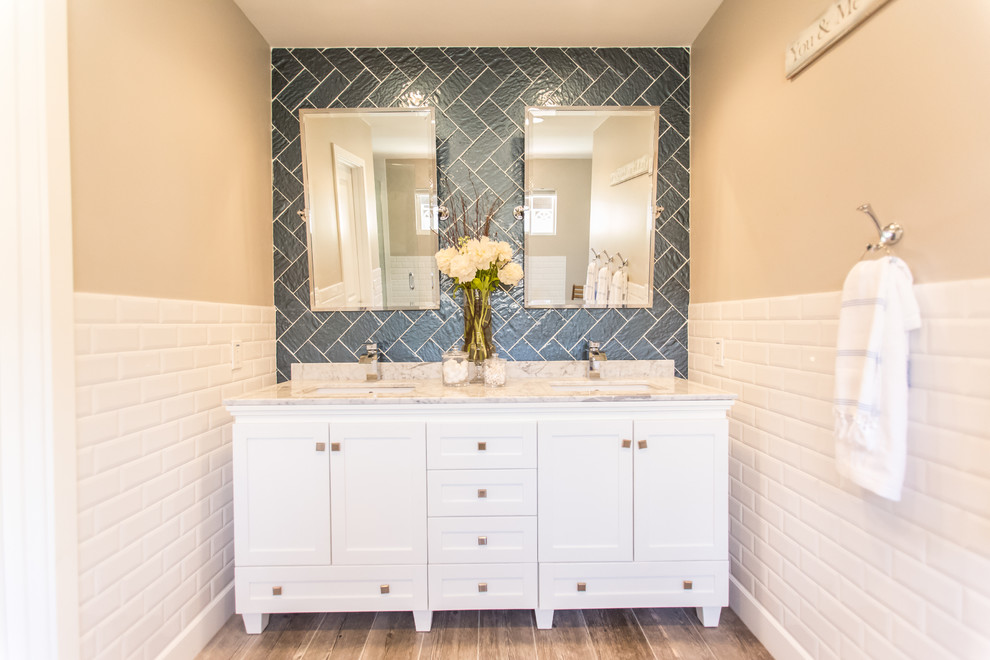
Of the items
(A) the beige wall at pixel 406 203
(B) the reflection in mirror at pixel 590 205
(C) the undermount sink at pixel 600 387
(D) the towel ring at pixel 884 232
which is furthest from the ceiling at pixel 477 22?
(C) the undermount sink at pixel 600 387

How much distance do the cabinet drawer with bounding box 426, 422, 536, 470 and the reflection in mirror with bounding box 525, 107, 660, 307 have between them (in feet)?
2.32

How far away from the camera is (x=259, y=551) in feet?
5.24

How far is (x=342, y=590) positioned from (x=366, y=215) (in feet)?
4.98

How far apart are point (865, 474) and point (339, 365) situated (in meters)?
1.90

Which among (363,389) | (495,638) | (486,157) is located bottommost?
(495,638)

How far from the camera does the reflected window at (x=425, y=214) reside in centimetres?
207

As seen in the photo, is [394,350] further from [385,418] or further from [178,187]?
[178,187]

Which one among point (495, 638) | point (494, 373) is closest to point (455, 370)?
point (494, 373)

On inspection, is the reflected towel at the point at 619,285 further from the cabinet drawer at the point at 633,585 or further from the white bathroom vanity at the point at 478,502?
the cabinet drawer at the point at 633,585

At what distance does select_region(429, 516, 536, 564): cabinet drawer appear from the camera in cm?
160

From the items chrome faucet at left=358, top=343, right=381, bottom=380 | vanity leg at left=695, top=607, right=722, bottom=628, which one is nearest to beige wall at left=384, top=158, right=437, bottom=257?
chrome faucet at left=358, top=343, right=381, bottom=380

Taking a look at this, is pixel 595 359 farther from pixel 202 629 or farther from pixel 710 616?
pixel 202 629

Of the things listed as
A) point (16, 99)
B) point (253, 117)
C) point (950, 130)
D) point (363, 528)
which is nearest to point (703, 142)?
point (950, 130)

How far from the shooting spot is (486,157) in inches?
83.0
